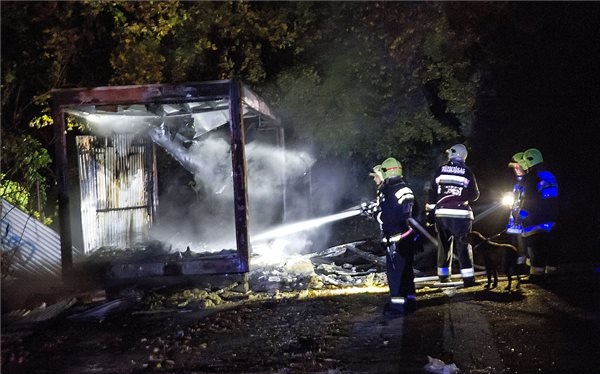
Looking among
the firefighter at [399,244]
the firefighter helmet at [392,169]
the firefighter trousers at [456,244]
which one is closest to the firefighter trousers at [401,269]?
the firefighter at [399,244]

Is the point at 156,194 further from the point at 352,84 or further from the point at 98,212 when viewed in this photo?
the point at 352,84

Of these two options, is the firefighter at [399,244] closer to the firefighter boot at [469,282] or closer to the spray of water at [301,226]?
the firefighter boot at [469,282]

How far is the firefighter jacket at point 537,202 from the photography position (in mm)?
7070

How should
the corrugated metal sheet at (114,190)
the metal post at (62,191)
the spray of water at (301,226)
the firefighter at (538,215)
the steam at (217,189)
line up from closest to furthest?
the firefighter at (538,215)
the metal post at (62,191)
the corrugated metal sheet at (114,190)
the steam at (217,189)
the spray of water at (301,226)

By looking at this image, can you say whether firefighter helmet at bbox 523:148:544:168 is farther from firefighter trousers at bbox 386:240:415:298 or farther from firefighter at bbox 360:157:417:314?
firefighter trousers at bbox 386:240:415:298

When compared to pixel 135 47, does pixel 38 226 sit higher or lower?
lower

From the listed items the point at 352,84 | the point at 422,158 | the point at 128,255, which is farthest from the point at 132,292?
the point at 422,158

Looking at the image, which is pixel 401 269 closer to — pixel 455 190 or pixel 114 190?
pixel 455 190

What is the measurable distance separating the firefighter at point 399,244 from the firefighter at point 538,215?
2375 mm

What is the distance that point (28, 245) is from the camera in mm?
7887

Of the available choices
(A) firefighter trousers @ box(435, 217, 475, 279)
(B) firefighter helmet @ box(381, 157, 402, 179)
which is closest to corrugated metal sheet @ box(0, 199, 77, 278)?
(B) firefighter helmet @ box(381, 157, 402, 179)

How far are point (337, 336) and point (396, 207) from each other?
1865 millimetres

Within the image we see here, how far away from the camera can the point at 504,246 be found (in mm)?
6930

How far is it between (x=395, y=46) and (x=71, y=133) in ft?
29.1
